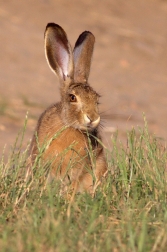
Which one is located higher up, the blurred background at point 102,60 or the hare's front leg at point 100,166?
the blurred background at point 102,60

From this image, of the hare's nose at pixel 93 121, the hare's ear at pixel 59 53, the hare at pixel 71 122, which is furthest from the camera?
the hare's ear at pixel 59 53

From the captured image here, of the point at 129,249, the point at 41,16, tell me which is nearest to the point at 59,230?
the point at 129,249

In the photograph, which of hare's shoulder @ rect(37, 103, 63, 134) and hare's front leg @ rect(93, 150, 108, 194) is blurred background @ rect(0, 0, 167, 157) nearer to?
hare's shoulder @ rect(37, 103, 63, 134)

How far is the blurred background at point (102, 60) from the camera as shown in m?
10.2

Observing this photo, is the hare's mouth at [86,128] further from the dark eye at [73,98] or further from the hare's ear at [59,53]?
the hare's ear at [59,53]

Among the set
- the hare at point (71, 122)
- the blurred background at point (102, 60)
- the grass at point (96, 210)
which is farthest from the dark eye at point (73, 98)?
the blurred background at point (102, 60)

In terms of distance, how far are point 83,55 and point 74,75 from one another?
24 cm

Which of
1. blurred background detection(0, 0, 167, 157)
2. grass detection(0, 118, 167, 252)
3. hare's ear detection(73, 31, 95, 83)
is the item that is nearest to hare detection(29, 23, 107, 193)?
hare's ear detection(73, 31, 95, 83)

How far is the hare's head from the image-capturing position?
530cm

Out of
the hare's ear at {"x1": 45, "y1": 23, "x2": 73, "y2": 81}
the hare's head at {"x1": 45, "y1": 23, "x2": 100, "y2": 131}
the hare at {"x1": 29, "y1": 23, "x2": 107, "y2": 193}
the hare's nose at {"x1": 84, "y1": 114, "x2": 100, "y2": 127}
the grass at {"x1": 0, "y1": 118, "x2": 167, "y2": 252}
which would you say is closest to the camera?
the grass at {"x1": 0, "y1": 118, "x2": 167, "y2": 252}

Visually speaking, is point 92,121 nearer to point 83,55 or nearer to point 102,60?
point 83,55

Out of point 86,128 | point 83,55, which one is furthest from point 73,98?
point 83,55

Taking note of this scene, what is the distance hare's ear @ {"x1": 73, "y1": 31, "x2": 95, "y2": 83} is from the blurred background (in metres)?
1.95

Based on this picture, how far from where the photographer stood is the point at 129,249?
3369 mm
